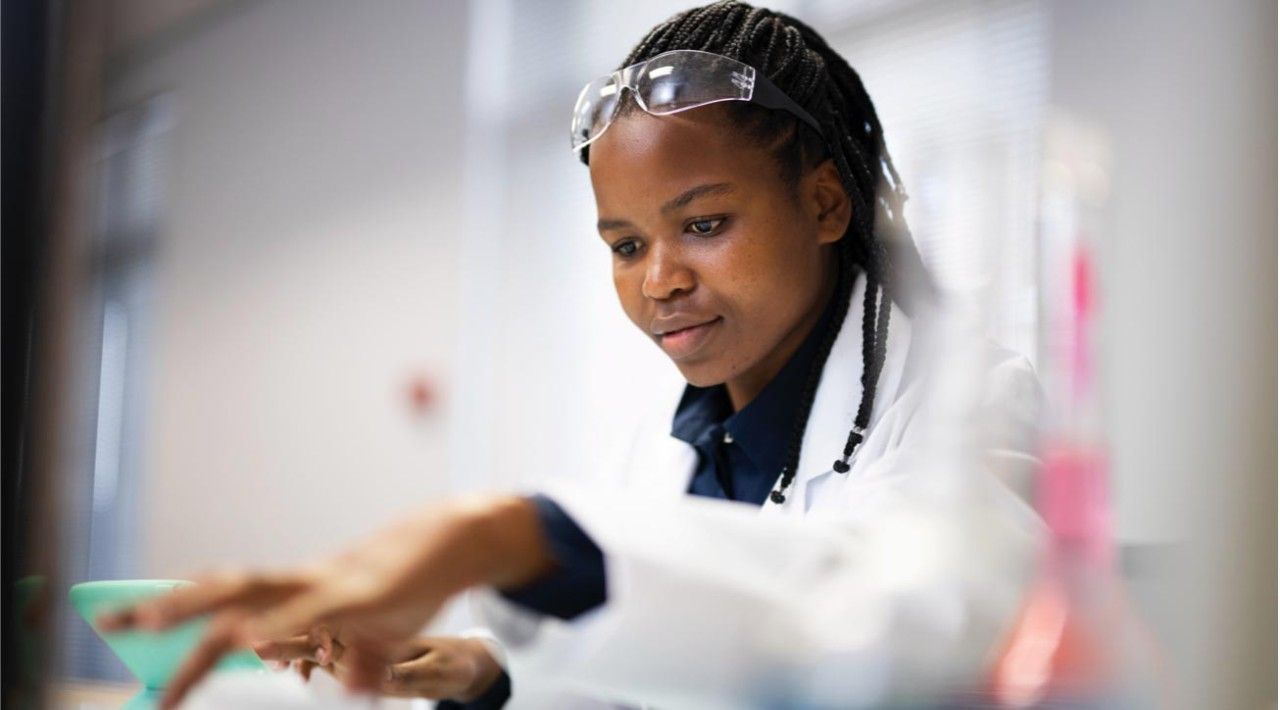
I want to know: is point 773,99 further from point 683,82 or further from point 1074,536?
point 1074,536

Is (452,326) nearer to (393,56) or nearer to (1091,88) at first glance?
(393,56)

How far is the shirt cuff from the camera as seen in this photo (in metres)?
0.23

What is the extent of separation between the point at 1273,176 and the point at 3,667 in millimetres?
607

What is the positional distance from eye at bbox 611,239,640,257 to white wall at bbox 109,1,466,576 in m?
1.11

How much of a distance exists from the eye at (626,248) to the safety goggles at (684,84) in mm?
52

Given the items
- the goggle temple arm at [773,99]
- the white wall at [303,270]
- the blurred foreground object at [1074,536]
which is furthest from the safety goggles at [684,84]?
the white wall at [303,270]

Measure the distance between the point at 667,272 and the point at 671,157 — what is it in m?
0.05

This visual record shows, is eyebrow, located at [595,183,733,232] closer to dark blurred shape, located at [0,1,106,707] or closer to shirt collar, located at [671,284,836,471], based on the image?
shirt collar, located at [671,284,836,471]

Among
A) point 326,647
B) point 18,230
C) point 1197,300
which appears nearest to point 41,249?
point 18,230

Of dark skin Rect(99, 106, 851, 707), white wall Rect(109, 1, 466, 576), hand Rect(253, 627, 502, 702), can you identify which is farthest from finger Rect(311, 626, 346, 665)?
white wall Rect(109, 1, 466, 576)

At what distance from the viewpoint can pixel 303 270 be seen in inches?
71.1

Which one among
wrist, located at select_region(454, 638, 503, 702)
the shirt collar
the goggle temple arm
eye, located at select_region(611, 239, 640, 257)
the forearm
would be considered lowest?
wrist, located at select_region(454, 638, 503, 702)

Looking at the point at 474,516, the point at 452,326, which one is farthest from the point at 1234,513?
the point at 452,326

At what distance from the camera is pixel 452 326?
1690 mm
